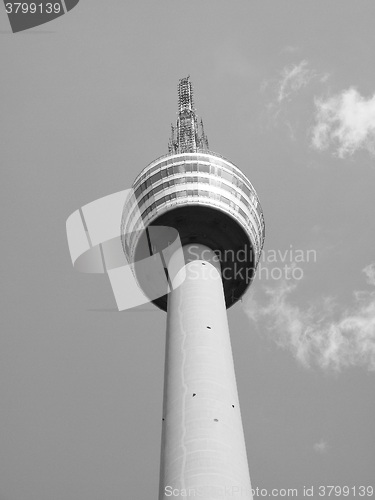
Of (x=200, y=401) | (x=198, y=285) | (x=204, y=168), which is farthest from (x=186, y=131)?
(x=200, y=401)

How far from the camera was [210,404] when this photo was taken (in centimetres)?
5081

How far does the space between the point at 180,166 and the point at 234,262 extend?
12.3 meters

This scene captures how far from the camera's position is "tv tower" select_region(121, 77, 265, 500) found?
47.1 meters

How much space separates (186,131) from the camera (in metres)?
84.6

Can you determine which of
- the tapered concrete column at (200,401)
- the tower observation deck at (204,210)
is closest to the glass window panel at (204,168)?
the tower observation deck at (204,210)

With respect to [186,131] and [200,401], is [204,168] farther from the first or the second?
[200,401]

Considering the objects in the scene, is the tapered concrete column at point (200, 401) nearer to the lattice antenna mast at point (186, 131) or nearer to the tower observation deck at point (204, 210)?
the tower observation deck at point (204, 210)

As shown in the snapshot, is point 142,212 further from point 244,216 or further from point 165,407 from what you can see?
point 165,407

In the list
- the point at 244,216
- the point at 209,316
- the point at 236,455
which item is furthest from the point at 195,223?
the point at 236,455

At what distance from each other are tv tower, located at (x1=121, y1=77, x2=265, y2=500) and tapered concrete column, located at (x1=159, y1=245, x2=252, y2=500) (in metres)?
0.08

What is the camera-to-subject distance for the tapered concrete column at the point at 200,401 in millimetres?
45719

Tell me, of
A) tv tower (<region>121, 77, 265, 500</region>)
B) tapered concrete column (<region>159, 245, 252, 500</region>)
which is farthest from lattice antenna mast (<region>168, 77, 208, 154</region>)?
tapered concrete column (<region>159, 245, 252, 500</region>)

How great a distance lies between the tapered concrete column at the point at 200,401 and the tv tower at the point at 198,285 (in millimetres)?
85

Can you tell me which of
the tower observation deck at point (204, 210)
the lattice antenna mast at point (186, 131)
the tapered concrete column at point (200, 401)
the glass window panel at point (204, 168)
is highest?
the lattice antenna mast at point (186, 131)
